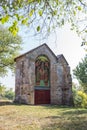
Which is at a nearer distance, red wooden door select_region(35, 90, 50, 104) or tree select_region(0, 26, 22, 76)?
red wooden door select_region(35, 90, 50, 104)

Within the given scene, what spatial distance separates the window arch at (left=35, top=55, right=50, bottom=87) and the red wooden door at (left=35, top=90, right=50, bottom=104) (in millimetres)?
1135

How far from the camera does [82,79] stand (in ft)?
167

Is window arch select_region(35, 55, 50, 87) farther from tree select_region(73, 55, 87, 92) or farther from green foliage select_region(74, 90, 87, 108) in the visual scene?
tree select_region(73, 55, 87, 92)

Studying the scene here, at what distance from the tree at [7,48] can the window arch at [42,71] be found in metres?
7.91

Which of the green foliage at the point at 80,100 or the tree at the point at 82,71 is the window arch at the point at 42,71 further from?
the tree at the point at 82,71

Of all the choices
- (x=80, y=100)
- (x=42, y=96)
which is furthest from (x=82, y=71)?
(x=42, y=96)

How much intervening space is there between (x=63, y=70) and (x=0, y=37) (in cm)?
1221

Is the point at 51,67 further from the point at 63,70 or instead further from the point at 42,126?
the point at 42,126

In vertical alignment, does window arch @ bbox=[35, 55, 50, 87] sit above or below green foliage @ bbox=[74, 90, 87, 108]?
above

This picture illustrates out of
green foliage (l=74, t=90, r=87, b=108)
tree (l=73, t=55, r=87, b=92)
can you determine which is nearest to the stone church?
green foliage (l=74, t=90, r=87, b=108)

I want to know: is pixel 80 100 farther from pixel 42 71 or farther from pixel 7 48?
pixel 7 48

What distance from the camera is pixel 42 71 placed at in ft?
125

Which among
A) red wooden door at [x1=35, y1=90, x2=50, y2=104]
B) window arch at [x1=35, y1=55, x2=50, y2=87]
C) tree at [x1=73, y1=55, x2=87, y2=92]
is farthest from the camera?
tree at [x1=73, y1=55, x2=87, y2=92]

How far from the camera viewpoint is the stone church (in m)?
35.8
